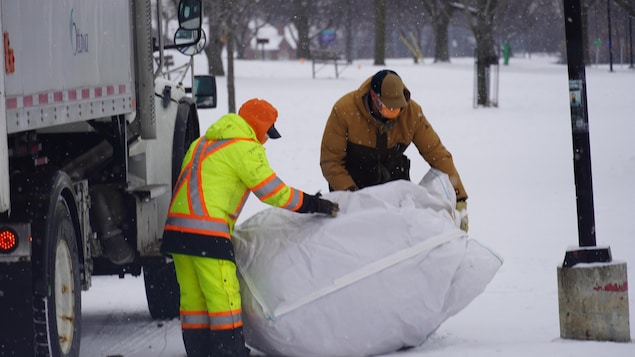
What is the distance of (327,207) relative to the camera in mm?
6324

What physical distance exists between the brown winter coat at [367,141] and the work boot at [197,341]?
1427 mm

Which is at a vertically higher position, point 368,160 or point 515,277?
point 368,160

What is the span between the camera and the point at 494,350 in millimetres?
6012

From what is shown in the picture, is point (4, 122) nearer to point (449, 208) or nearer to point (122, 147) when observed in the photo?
point (122, 147)

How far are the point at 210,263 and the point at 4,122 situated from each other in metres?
1.98

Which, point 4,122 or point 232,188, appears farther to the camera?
point 232,188

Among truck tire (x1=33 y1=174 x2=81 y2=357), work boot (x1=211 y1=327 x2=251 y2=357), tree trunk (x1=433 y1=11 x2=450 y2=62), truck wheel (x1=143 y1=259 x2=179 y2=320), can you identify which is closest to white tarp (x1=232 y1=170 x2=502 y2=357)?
work boot (x1=211 y1=327 x2=251 y2=357)

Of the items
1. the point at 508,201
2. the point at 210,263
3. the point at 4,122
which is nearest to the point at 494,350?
the point at 210,263

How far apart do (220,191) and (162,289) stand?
2.25 m

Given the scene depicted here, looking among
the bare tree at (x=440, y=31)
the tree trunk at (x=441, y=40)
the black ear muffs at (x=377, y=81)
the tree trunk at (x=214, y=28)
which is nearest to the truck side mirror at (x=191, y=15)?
the black ear muffs at (x=377, y=81)

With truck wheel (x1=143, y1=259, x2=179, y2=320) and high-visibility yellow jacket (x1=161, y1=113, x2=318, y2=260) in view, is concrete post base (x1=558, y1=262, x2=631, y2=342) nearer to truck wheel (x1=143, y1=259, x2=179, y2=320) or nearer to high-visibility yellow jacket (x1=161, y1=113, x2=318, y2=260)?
high-visibility yellow jacket (x1=161, y1=113, x2=318, y2=260)

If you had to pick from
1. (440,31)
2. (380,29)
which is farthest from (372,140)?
(440,31)

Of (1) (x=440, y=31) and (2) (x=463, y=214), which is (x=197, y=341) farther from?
(1) (x=440, y=31)

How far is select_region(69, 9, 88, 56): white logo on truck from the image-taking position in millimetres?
5398
